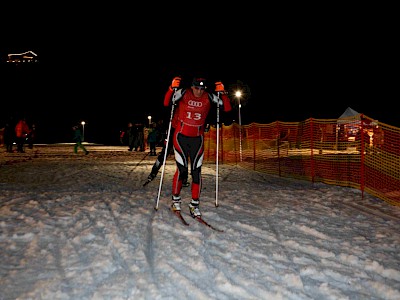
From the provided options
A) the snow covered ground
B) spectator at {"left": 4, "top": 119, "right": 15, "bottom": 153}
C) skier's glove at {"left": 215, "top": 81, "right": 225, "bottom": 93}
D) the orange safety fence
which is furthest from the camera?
spectator at {"left": 4, "top": 119, "right": 15, "bottom": 153}

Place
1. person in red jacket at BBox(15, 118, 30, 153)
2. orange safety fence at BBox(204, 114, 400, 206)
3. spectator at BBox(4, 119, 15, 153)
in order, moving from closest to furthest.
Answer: orange safety fence at BBox(204, 114, 400, 206), person in red jacket at BBox(15, 118, 30, 153), spectator at BBox(4, 119, 15, 153)

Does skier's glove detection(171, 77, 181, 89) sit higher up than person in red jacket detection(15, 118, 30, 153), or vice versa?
skier's glove detection(171, 77, 181, 89)

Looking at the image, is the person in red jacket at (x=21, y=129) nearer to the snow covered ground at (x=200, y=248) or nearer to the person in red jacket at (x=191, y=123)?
the snow covered ground at (x=200, y=248)

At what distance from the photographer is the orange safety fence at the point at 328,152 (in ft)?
28.7

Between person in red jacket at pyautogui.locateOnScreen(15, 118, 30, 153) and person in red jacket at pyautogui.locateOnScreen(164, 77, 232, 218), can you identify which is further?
person in red jacket at pyautogui.locateOnScreen(15, 118, 30, 153)

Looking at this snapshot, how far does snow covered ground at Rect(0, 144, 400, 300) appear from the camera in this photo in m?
3.20

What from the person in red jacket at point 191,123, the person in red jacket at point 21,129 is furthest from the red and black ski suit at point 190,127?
the person in red jacket at point 21,129

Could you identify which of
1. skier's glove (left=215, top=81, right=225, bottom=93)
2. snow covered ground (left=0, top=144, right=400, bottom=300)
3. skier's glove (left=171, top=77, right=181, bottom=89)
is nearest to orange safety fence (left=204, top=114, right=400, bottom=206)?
→ snow covered ground (left=0, top=144, right=400, bottom=300)

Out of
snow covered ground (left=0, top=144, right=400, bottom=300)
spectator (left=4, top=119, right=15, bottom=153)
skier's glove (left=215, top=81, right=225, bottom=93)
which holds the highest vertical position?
skier's glove (left=215, top=81, right=225, bottom=93)

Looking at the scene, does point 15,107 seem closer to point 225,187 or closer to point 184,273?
point 225,187

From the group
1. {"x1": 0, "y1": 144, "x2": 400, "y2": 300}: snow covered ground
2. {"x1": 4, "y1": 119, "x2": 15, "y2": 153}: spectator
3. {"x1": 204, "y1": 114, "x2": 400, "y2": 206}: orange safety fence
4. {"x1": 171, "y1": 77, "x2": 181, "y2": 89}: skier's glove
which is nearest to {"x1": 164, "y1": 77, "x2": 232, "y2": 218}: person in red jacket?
{"x1": 171, "y1": 77, "x2": 181, "y2": 89}: skier's glove

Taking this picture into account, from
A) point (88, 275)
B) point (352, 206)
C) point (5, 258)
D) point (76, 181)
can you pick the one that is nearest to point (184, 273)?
point (88, 275)

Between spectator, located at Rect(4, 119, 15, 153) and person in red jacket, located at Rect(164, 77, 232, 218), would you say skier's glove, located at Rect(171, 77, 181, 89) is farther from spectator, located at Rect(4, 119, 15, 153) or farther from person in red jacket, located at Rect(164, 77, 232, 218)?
spectator, located at Rect(4, 119, 15, 153)

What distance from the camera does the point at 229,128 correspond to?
18.8 metres
